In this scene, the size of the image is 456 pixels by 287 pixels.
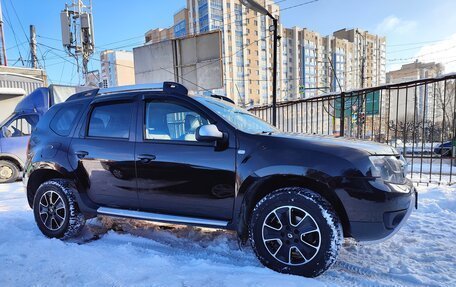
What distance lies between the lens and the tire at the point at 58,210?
3867 millimetres

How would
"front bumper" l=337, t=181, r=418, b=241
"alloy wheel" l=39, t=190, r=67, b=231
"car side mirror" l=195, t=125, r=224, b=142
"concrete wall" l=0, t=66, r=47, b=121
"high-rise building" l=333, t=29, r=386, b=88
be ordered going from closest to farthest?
"front bumper" l=337, t=181, r=418, b=241 < "car side mirror" l=195, t=125, r=224, b=142 < "alloy wheel" l=39, t=190, r=67, b=231 < "concrete wall" l=0, t=66, r=47, b=121 < "high-rise building" l=333, t=29, r=386, b=88

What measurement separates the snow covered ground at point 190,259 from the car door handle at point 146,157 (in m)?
0.99

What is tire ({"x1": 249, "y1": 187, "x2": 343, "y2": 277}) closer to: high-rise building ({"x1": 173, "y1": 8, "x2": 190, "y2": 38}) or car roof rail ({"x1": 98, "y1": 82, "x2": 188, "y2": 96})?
car roof rail ({"x1": 98, "y1": 82, "x2": 188, "y2": 96})

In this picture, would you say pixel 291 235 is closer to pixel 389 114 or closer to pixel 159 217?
pixel 159 217

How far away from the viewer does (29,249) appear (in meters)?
3.56

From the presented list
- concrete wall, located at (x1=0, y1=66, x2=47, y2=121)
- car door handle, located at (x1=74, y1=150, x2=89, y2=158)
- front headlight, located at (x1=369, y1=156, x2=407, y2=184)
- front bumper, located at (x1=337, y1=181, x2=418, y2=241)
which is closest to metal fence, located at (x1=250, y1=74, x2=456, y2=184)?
front headlight, located at (x1=369, y1=156, x2=407, y2=184)

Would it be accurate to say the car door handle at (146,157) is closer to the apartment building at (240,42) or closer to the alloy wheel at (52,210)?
the alloy wheel at (52,210)

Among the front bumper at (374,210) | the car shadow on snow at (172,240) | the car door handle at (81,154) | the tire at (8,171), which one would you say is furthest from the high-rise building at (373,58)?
the car door handle at (81,154)

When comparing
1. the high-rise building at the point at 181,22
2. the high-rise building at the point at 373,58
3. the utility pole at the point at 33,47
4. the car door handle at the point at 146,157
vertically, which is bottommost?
the car door handle at the point at 146,157

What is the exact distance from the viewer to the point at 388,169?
279 cm

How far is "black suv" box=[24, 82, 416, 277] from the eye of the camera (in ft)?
8.97

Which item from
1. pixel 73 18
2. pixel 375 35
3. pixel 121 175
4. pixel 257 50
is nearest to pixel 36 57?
pixel 73 18

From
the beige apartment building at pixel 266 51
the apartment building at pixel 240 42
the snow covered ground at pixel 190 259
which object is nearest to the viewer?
the snow covered ground at pixel 190 259

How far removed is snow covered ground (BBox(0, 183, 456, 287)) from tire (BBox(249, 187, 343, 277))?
0.39 feet
